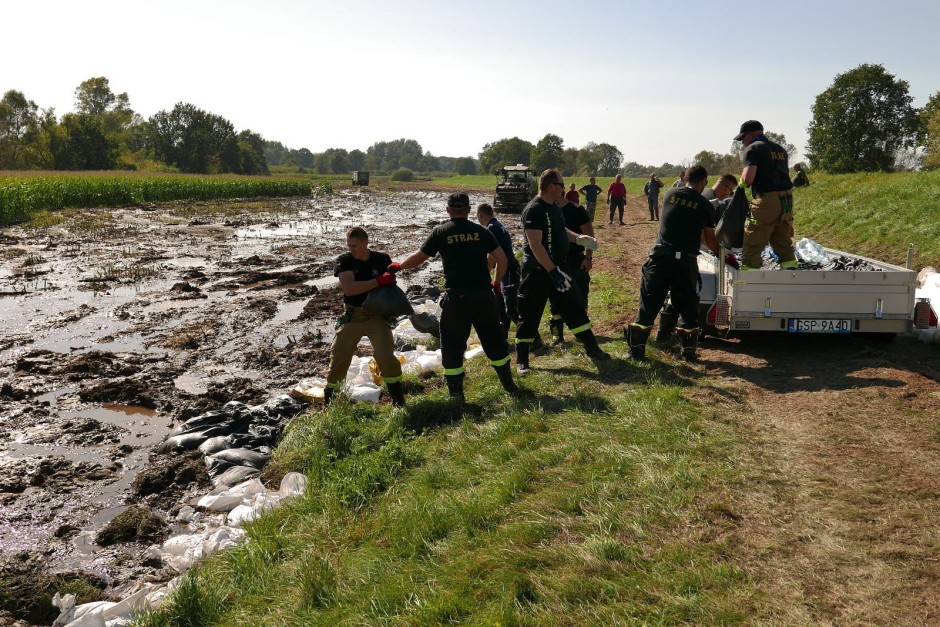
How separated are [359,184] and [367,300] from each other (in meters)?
70.0

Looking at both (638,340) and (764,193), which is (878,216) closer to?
(764,193)

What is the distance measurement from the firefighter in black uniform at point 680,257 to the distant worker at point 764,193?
18.1 inches

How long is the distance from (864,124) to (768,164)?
106ft

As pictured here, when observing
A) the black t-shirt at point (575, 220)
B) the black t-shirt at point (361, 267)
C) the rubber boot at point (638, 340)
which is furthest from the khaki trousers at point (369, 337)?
the black t-shirt at point (575, 220)

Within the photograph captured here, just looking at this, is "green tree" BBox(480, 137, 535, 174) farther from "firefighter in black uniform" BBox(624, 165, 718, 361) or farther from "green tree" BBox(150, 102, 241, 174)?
"firefighter in black uniform" BBox(624, 165, 718, 361)

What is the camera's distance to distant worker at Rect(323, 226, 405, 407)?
6.36 meters

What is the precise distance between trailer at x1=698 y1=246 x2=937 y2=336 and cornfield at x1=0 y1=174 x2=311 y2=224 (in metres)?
26.8

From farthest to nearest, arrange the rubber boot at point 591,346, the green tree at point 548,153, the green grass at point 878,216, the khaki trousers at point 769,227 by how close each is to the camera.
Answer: the green tree at point 548,153
the green grass at point 878,216
the rubber boot at point 591,346
the khaki trousers at point 769,227

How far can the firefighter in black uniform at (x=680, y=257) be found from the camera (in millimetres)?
6684

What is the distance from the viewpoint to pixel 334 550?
416 centimetres

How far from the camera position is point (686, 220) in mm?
6688

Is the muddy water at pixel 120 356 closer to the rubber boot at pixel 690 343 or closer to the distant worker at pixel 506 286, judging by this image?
the distant worker at pixel 506 286

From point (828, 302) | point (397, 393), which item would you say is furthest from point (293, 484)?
point (828, 302)

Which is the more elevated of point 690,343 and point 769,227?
point 769,227
